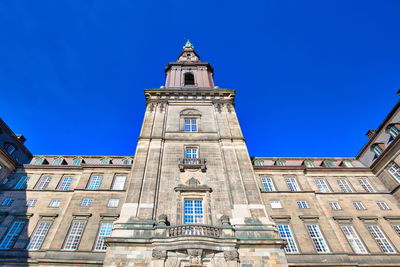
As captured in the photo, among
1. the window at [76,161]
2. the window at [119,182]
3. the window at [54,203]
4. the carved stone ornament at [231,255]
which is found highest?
the window at [76,161]

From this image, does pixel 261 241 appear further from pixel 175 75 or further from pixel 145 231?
pixel 175 75

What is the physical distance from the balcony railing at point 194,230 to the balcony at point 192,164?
6930 mm

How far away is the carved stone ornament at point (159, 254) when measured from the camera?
1512 centimetres

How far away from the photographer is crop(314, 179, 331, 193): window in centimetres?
2837

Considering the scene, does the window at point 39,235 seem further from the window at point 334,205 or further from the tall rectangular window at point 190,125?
the window at point 334,205

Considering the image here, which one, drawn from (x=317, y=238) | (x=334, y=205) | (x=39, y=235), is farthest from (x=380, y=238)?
(x=39, y=235)

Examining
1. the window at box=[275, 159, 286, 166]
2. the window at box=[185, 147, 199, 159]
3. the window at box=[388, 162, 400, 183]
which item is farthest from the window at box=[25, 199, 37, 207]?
the window at box=[388, 162, 400, 183]

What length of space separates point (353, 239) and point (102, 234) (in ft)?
84.1

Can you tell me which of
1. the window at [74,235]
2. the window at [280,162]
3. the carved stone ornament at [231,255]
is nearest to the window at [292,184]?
the window at [280,162]

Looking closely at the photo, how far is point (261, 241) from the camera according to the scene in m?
16.3

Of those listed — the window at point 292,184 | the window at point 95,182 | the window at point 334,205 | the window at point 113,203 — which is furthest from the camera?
the window at point 292,184

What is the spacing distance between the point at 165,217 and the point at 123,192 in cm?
1028

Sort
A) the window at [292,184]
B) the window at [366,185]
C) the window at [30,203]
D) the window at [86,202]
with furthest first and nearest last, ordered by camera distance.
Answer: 1. the window at [366,185]
2. the window at [292,184]
3. the window at [30,203]
4. the window at [86,202]

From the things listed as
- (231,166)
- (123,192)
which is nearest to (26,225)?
(123,192)
